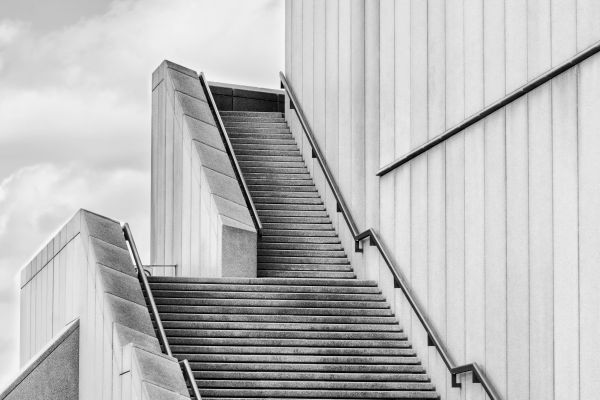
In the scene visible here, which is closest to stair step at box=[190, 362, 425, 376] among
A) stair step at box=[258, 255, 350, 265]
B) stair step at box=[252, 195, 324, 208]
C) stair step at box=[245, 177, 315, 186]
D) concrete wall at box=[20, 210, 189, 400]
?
concrete wall at box=[20, 210, 189, 400]

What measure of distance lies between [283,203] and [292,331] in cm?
529

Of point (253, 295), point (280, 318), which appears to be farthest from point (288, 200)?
point (280, 318)

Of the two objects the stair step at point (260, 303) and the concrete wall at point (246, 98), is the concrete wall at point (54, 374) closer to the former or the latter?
the stair step at point (260, 303)

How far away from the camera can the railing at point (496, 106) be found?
12244 mm

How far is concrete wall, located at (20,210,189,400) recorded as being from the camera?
13516mm

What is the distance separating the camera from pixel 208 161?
20422 mm

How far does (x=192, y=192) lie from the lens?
67.4ft

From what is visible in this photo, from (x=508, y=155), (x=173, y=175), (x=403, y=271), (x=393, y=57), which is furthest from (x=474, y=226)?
(x=173, y=175)

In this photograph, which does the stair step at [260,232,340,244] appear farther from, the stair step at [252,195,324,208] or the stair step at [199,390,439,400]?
the stair step at [199,390,439,400]

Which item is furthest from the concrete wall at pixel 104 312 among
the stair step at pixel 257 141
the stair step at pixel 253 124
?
the stair step at pixel 253 124

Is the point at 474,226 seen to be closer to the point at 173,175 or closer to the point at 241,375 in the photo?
the point at 241,375

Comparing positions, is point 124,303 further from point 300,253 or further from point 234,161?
point 234,161

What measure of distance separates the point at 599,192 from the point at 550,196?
3.18 ft

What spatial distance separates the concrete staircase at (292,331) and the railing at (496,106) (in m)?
1.90
